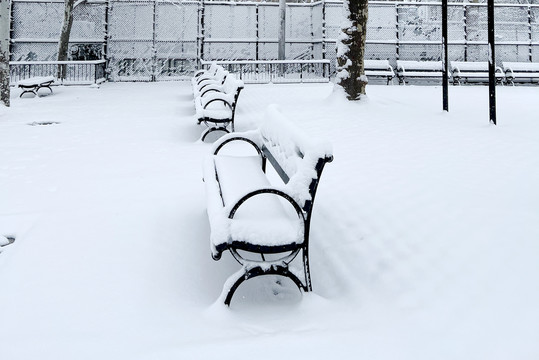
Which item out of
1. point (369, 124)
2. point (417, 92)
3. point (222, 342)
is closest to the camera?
point (222, 342)

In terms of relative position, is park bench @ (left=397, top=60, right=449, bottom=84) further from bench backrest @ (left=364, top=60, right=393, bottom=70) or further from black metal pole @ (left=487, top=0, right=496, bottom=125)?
black metal pole @ (left=487, top=0, right=496, bottom=125)


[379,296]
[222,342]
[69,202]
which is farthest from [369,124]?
[222,342]

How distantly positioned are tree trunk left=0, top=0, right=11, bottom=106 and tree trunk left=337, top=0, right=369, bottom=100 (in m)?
6.79

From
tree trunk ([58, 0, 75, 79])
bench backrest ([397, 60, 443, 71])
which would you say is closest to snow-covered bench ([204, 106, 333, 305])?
bench backrest ([397, 60, 443, 71])

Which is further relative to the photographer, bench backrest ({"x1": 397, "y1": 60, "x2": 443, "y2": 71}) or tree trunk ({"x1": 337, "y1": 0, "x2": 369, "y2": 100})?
bench backrest ({"x1": 397, "y1": 60, "x2": 443, "y2": 71})

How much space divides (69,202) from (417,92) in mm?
12967

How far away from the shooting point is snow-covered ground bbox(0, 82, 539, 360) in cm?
263

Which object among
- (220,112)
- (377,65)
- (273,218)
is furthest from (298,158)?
(377,65)

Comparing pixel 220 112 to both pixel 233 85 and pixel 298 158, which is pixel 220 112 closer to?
pixel 233 85

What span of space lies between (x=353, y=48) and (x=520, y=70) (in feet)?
33.9

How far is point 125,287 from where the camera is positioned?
3.18m

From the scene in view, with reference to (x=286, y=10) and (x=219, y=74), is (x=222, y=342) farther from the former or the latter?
(x=286, y=10)

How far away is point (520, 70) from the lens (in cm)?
1902

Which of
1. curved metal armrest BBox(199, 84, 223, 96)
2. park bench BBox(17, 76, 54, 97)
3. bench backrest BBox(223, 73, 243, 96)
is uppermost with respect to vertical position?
park bench BBox(17, 76, 54, 97)
